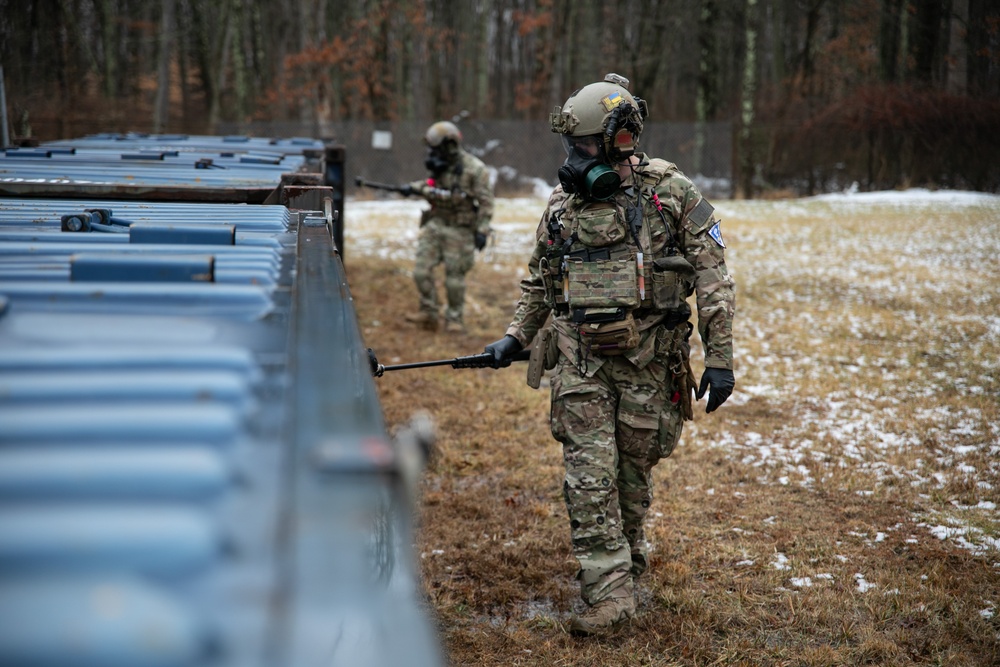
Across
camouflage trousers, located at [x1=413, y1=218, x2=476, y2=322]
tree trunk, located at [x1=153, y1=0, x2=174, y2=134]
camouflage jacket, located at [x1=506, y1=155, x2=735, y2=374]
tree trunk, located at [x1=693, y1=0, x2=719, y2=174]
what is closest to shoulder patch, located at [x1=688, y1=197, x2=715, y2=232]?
camouflage jacket, located at [x1=506, y1=155, x2=735, y2=374]

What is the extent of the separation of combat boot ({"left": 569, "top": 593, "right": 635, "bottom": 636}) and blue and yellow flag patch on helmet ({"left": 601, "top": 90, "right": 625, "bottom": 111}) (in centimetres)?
193

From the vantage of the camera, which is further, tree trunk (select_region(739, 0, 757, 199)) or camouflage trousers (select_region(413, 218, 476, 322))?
tree trunk (select_region(739, 0, 757, 199))

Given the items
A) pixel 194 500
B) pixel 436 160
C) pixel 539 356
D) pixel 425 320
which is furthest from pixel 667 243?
pixel 425 320

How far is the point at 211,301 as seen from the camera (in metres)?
1.82

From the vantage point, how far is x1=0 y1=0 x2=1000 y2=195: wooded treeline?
70.1 ft

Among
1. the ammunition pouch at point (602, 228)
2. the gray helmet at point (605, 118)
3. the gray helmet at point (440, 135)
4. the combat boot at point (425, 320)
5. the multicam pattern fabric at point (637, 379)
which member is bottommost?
the combat boot at point (425, 320)

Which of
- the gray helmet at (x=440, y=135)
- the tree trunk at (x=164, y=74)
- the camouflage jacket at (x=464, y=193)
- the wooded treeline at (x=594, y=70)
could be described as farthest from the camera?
the tree trunk at (x=164, y=74)

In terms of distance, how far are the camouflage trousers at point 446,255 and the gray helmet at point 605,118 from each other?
5.35 meters

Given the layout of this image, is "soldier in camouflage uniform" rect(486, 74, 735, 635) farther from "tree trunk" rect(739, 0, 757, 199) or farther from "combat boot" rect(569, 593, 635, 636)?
"tree trunk" rect(739, 0, 757, 199)

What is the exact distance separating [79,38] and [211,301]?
2942cm

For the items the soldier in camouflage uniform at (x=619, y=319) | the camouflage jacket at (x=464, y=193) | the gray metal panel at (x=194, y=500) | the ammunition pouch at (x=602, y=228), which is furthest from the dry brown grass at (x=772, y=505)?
the gray metal panel at (x=194, y=500)

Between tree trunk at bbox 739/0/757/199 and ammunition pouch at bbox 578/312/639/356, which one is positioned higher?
tree trunk at bbox 739/0/757/199

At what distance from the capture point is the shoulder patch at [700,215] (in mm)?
3564

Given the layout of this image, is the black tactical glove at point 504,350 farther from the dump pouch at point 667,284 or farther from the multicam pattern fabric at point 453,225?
the multicam pattern fabric at point 453,225
